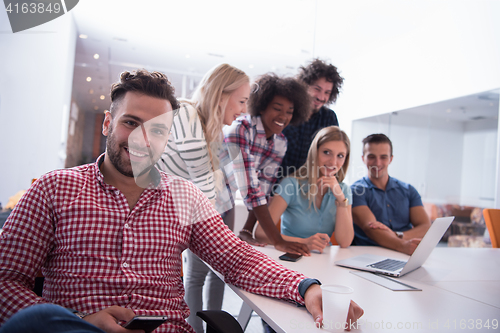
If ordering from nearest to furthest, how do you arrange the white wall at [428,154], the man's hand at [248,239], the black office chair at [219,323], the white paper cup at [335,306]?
the white paper cup at [335,306] < the black office chair at [219,323] < the man's hand at [248,239] < the white wall at [428,154]

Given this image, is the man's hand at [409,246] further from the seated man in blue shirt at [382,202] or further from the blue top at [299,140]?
the blue top at [299,140]

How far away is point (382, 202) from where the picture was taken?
215 centimetres

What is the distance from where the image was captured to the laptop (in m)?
1.20

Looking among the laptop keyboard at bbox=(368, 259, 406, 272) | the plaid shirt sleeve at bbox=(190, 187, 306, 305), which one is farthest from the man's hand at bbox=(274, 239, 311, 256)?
the plaid shirt sleeve at bbox=(190, 187, 306, 305)

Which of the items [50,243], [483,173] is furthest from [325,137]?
[483,173]

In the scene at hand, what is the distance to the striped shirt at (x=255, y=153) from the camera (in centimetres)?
163

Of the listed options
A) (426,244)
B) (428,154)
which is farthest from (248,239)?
(428,154)

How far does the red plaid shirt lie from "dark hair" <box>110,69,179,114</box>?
0.25m

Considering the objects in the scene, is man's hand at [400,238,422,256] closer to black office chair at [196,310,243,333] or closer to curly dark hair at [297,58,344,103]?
black office chair at [196,310,243,333]

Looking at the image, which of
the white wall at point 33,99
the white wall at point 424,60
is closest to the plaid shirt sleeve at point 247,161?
the white wall at point 424,60

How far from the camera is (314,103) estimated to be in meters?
2.29

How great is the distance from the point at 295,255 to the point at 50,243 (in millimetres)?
860

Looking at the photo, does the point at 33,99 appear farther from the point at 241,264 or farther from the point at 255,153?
the point at 241,264

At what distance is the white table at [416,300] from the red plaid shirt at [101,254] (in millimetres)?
96
